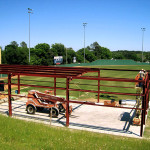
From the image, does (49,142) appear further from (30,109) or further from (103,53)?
(103,53)

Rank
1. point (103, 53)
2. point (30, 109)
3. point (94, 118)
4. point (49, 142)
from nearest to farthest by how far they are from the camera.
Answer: point (49, 142) → point (94, 118) → point (30, 109) → point (103, 53)

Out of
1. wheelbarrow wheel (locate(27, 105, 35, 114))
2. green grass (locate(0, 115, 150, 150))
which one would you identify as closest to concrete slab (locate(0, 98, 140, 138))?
wheelbarrow wheel (locate(27, 105, 35, 114))

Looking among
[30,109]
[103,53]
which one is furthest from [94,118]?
[103,53]

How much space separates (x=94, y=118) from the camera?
1373 cm

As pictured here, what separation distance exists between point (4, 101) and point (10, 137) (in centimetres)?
1017

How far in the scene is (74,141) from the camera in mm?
8195

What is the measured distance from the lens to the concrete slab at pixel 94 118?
38.3 feet

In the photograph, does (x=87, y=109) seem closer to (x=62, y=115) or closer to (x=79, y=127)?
(x=62, y=115)

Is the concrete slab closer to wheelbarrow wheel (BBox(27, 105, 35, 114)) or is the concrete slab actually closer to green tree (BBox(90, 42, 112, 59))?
wheelbarrow wheel (BBox(27, 105, 35, 114))

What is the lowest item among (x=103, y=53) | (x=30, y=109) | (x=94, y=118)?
(x=94, y=118)

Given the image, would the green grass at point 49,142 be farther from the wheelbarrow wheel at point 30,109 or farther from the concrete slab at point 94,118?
the wheelbarrow wheel at point 30,109

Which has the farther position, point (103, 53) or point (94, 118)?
point (103, 53)

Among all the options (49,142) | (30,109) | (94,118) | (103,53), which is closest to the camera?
(49,142)

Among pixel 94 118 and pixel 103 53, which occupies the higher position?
pixel 103 53
